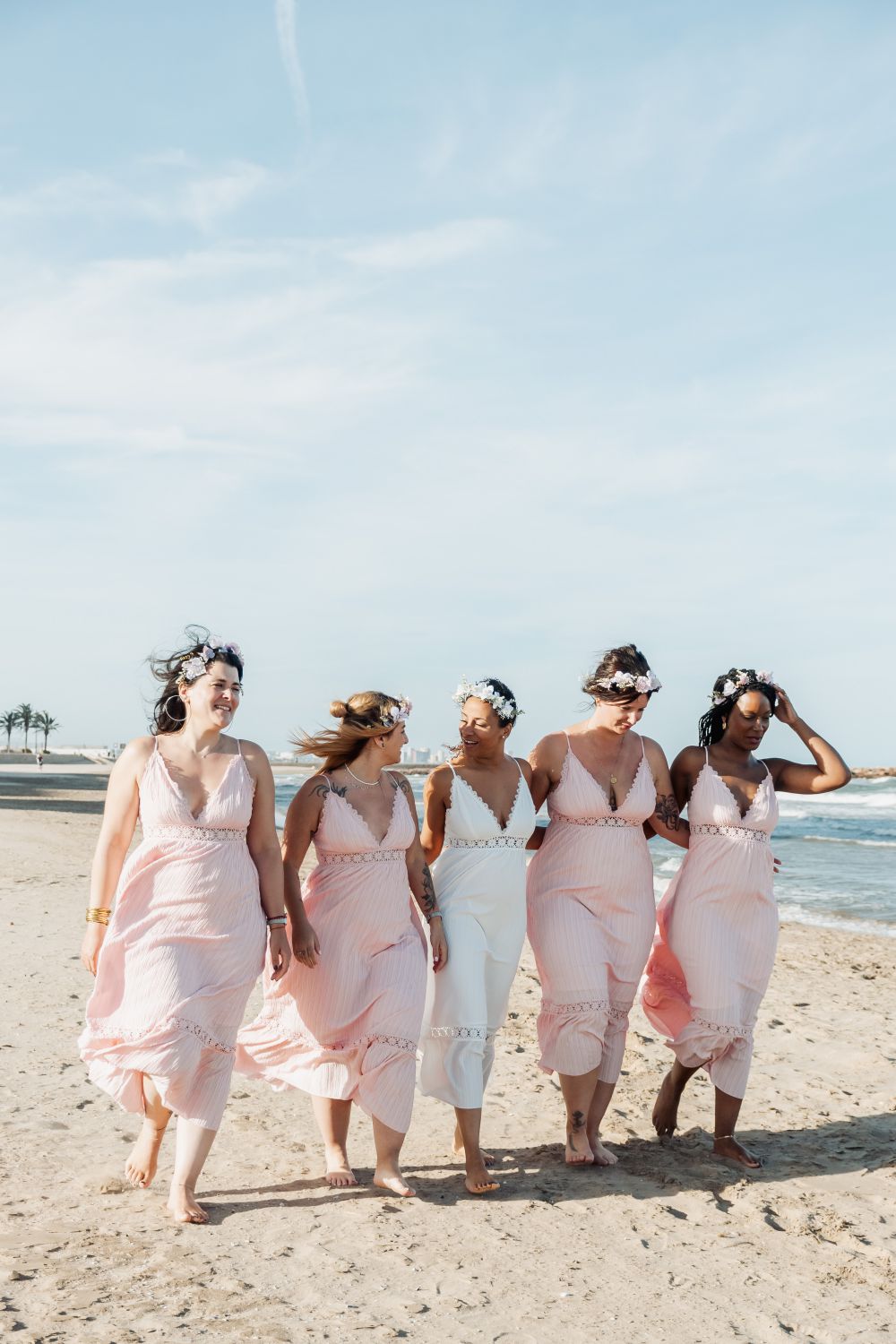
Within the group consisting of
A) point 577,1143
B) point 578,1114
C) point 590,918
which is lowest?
point 577,1143

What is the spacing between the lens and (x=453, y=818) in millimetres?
5625

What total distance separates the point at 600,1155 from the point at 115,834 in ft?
8.68

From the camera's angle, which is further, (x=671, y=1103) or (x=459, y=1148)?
(x=671, y=1103)

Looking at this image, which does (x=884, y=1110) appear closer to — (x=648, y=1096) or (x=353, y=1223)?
(x=648, y=1096)

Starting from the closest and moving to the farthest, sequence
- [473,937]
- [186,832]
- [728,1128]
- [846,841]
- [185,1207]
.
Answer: [185,1207]
[186,832]
[473,937]
[728,1128]
[846,841]

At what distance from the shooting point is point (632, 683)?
19.1ft

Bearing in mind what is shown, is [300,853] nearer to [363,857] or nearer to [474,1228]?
[363,857]

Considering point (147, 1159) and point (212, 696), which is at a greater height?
point (212, 696)

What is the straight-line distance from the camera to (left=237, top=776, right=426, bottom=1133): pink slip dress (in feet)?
16.9

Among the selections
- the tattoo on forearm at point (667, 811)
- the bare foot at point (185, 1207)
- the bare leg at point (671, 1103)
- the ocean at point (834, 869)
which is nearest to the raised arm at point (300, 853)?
the bare foot at point (185, 1207)

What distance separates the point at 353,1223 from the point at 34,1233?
117cm

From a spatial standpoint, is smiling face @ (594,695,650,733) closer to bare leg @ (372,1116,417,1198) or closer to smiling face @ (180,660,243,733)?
smiling face @ (180,660,243,733)

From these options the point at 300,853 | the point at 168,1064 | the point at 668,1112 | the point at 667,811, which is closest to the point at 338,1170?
the point at 168,1064

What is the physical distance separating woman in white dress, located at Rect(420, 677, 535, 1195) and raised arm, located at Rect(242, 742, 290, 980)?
788mm
